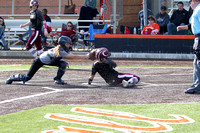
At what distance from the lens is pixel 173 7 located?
22922mm

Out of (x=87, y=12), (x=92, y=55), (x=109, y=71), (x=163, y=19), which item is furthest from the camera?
(x=87, y=12)

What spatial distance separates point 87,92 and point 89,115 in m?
2.59

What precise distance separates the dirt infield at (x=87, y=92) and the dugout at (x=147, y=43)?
5880 millimetres

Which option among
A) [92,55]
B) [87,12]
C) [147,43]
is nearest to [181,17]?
[147,43]

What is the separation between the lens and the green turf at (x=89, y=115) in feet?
18.7

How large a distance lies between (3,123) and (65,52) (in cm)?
405

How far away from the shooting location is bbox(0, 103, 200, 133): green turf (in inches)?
224

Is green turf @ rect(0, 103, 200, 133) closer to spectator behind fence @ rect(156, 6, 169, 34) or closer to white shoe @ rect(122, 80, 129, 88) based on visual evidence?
white shoe @ rect(122, 80, 129, 88)

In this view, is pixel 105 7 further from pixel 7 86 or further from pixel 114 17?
pixel 7 86

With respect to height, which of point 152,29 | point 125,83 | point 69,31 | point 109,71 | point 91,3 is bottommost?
point 125,83

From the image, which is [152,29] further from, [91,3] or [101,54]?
[101,54]

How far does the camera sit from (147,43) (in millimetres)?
18484

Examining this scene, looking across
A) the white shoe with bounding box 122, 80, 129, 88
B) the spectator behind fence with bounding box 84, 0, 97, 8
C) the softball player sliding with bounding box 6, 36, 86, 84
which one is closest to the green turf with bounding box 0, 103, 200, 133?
the white shoe with bounding box 122, 80, 129, 88

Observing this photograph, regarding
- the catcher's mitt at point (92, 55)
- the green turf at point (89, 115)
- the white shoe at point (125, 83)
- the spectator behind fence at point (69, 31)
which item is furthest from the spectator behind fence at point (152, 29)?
the green turf at point (89, 115)
